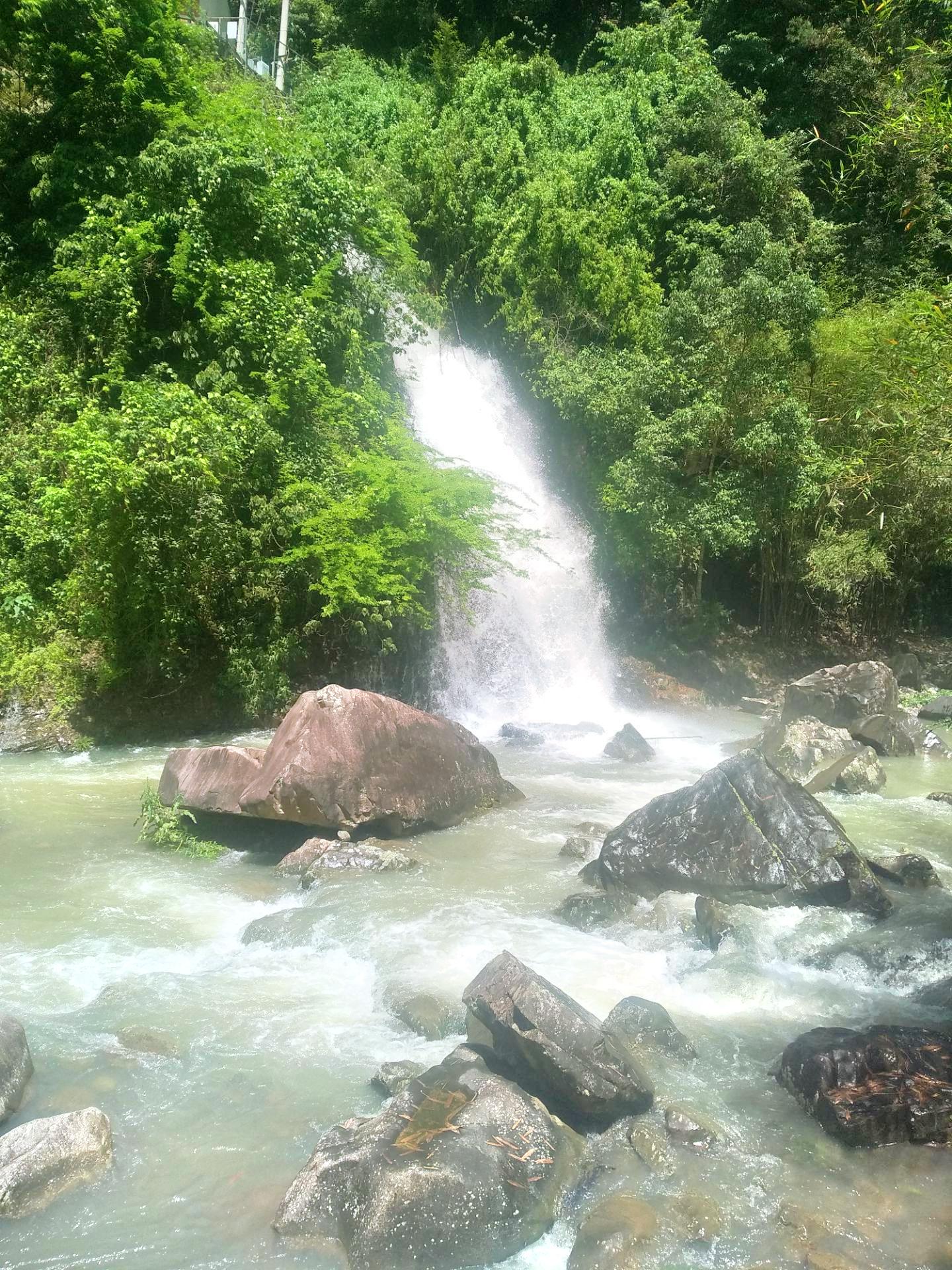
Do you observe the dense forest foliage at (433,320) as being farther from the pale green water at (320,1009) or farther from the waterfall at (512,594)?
→ the pale green water at (320,1009)

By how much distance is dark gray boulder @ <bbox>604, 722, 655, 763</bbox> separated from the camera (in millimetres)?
12422

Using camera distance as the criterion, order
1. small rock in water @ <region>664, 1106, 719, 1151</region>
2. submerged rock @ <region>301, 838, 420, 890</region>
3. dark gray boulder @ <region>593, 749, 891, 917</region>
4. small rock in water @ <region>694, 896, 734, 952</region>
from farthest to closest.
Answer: submerged rock @ <region>301, 838, 420, 890</region>, dark gray boulder @ <region>593, 749, 891, 917</region>, small rock in water @ <region>694, 896, 734, 952</region>, small rock in water @ <region>664, 1106, 719, 1151</region>

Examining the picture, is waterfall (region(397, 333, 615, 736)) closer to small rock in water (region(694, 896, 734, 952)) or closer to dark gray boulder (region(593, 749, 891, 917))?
dark gray boulder (region(593, 749, 891, 917))

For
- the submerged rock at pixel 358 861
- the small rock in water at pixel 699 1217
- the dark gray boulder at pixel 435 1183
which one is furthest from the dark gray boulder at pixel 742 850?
the small rock in water at pixel 699 1217

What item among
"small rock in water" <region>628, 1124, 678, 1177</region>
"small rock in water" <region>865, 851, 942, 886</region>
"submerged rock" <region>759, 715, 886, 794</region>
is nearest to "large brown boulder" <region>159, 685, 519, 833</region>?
"small rock in water" <region>865, 851, 942, 886</region>

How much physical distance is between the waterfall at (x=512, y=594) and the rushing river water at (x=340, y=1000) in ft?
14.5

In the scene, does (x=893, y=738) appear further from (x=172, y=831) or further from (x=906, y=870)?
(x=172, y=831)

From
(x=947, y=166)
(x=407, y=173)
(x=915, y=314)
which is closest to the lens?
(x=947, y=166)

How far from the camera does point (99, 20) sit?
48.8 feet

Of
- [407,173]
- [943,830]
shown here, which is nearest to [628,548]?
[943,830]

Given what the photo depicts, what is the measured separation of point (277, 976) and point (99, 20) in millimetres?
15449

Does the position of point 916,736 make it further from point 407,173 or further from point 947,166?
point 407,173

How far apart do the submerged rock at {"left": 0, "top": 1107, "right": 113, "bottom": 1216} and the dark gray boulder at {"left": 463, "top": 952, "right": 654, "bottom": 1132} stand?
1915mm

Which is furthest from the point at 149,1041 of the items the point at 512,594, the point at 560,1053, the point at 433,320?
the point at 433,320
